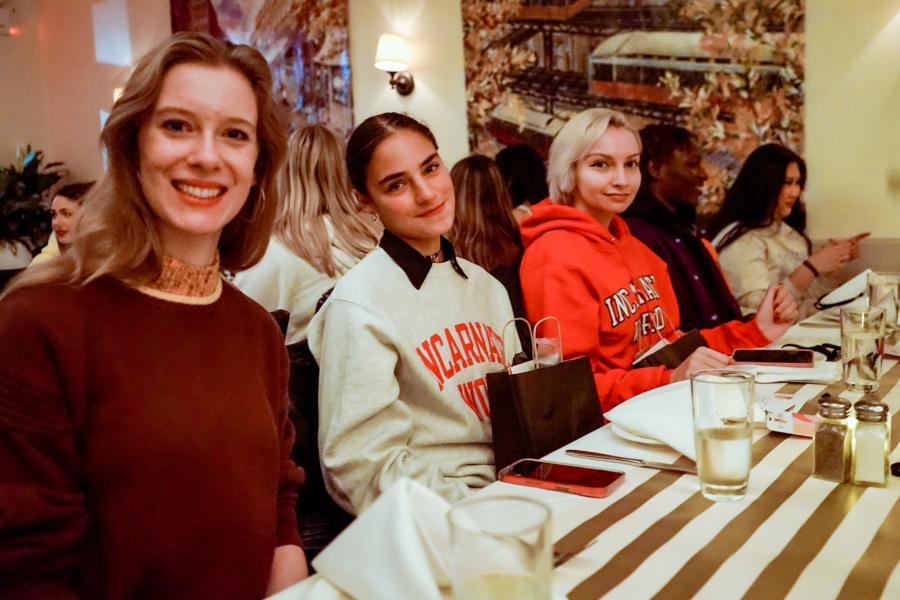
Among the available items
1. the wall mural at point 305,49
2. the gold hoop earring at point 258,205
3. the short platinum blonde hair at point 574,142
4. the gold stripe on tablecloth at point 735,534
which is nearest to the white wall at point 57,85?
the wall mural at point 305,49

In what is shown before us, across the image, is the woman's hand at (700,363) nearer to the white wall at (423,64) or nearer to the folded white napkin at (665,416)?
the folded white napkin at (665,416)

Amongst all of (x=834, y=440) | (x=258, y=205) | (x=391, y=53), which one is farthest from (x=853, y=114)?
(x=258, y=205)

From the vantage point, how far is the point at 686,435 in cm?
122

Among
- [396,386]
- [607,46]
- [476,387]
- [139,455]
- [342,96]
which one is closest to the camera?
[139,455]

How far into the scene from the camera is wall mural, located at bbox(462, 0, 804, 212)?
3.82 m

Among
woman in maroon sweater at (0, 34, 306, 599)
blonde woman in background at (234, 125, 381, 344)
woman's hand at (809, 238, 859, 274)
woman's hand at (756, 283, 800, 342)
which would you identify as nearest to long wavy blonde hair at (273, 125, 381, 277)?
blonde woman in background at (234, 125, 381, 344)

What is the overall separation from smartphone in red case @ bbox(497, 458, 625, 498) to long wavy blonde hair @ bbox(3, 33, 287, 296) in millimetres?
603

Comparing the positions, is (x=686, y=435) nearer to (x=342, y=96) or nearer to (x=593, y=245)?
(x=593, y=245)

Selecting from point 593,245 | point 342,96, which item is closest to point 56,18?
point 342,96

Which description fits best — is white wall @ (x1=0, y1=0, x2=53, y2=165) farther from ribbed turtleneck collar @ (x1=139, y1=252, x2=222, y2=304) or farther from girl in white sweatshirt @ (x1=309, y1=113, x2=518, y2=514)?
ribbed turtleneck collar @ (x1=139, y1=252, x2=222, y2=304)

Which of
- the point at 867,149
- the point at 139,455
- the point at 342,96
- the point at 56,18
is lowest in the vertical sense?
the point at 139,455

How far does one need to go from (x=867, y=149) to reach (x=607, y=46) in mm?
1469

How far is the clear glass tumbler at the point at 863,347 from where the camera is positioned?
160cm

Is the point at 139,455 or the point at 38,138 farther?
the point at 38,138
